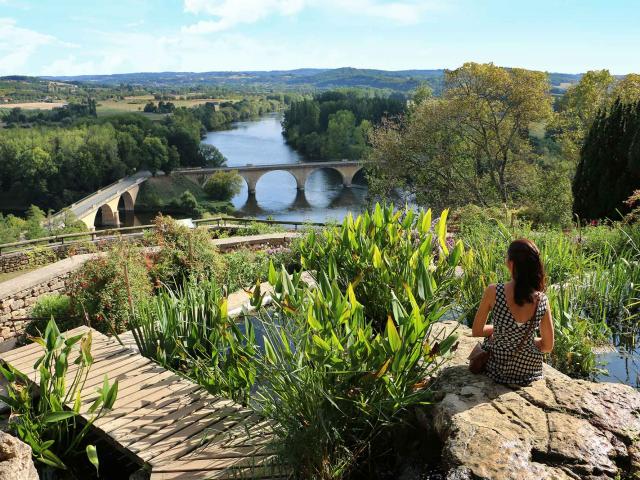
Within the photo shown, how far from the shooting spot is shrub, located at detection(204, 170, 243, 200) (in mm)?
58688

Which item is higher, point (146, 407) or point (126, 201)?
point (146, 407)

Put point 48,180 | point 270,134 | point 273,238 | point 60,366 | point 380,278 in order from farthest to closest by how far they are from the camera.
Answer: point 270,134
point 48,180
point 273,238
point 380,278
point 60,366

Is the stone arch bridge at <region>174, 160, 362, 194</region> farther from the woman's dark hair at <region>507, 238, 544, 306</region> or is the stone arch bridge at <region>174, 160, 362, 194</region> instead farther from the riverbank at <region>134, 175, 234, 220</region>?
the woman's dark hair at <region>507, 238, 544, 306</region>

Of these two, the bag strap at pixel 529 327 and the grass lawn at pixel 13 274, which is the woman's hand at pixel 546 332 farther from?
the grass lawn at pixel 13 274

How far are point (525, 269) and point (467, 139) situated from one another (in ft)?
58.5

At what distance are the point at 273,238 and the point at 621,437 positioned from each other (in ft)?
27.0

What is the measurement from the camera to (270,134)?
369 feet

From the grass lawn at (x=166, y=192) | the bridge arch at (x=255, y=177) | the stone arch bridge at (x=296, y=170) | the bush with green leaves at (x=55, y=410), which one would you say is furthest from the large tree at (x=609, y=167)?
the bridge arch at (x=255, y=177)

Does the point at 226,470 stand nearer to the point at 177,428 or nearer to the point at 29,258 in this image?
the point at 177,428

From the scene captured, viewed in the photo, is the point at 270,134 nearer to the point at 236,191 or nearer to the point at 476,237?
the point at 236,191

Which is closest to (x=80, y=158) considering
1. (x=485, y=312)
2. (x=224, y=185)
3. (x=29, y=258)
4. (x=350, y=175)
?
(x=224, y=185)

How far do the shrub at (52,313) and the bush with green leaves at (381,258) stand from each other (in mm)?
3158

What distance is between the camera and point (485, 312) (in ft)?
10.6

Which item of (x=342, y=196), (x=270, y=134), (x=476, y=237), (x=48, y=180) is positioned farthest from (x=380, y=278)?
(x=270, y=134)
